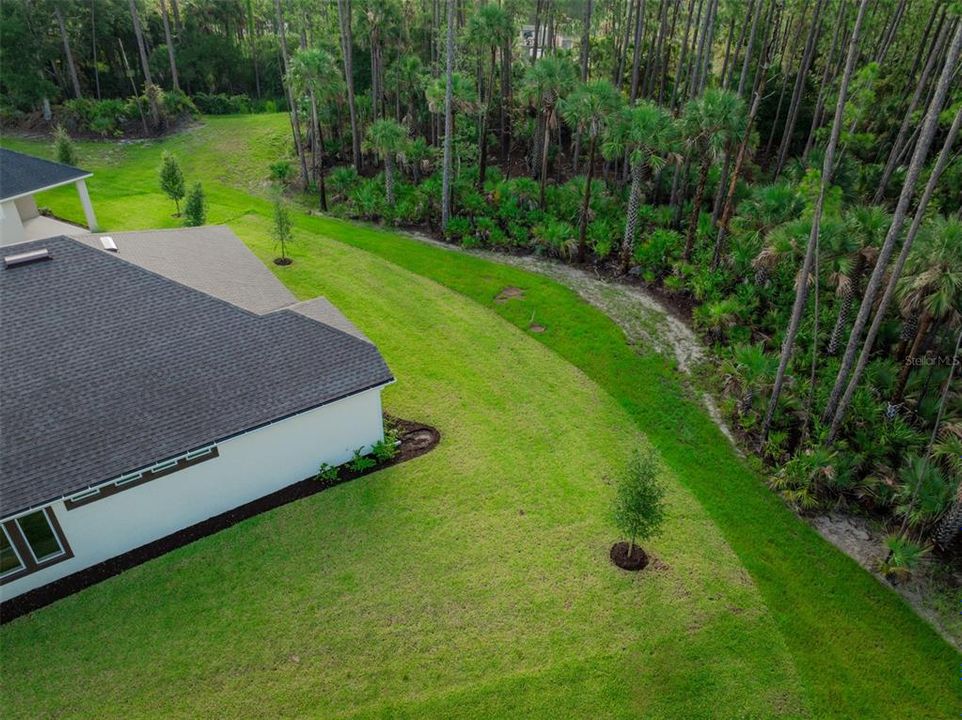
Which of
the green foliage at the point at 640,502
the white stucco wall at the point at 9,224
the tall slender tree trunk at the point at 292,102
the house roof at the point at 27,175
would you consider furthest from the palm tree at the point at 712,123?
the white stucco wall at the point at 9,224

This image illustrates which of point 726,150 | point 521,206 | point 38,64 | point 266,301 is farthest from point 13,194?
point 726,150

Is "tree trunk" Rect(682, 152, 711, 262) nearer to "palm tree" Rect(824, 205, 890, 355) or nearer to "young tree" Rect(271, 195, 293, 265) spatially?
"palm tree" Rect(824, 205, 890, 355)

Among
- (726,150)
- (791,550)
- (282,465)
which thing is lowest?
(791,550)

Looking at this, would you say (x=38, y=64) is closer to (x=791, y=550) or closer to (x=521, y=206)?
(x=521, y=206)

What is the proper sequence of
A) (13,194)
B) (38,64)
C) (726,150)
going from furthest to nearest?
(38,64)
(13,194)
(726,150)

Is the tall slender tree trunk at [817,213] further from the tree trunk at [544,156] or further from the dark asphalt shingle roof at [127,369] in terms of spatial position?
the tree trunk at [544,156]

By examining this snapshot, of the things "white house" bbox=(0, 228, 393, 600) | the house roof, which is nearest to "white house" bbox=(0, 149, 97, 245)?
the house roof

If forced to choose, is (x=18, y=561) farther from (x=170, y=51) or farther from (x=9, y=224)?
(x=170, y=51)
